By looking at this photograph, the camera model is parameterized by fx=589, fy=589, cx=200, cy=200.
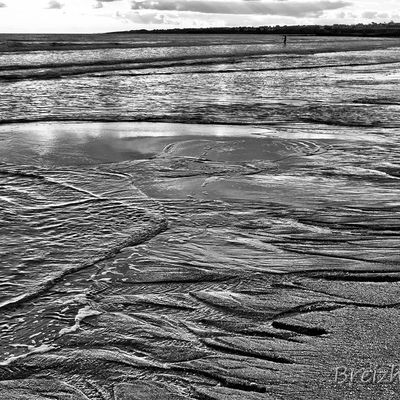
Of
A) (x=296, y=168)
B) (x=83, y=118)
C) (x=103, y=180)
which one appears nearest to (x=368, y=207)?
(x=296, y=168)

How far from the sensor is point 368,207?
518 centimetres

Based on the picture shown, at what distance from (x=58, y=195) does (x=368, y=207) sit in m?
2.85

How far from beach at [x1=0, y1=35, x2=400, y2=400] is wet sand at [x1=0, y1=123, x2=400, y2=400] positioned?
1cm

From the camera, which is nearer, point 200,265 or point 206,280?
point 206,280

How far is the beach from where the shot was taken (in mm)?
2672

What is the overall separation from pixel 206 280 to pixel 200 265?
0.25 m

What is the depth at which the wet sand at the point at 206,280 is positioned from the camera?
2654 millimetres

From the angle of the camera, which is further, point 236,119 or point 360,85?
point 360,85

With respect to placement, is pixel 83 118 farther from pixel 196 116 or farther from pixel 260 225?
pixel 260 225

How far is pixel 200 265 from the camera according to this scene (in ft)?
12.8

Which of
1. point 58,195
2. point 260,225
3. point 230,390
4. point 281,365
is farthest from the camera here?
point 58,195

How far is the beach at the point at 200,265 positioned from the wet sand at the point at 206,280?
11 millimetres

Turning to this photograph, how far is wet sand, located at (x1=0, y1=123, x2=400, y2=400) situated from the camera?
265 cm

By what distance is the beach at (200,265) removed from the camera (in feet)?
8.77
